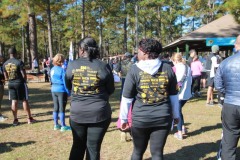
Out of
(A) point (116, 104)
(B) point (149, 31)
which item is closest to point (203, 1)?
(B) point (149, 31)

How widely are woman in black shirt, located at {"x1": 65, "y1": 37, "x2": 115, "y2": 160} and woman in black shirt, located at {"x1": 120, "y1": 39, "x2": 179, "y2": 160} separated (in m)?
0.29

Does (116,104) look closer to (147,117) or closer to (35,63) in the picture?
(147,117)

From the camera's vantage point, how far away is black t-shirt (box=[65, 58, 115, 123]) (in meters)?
3.24

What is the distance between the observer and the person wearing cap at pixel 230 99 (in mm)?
3359

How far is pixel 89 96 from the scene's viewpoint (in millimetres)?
3262

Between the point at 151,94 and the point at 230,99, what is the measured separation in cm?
104

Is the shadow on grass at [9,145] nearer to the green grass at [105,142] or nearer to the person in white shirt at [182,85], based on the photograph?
the green grass at [105,142]

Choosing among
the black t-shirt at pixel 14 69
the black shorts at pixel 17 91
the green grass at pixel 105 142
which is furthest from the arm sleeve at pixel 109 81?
the black shorts at pixel 17 91

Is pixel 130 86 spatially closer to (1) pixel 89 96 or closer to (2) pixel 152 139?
(1) pixel 89 96

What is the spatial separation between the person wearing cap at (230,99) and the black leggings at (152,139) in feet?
2.80

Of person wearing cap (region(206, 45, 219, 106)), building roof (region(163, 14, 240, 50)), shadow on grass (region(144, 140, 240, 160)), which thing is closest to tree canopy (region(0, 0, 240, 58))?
building roof (region(163, 14, 240, 50))

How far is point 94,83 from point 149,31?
4375 centimetres

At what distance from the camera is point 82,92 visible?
327cm

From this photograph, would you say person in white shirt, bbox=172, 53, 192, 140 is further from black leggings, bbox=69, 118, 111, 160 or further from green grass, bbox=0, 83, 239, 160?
black leggings, bbox=69, 118, 111, 160
